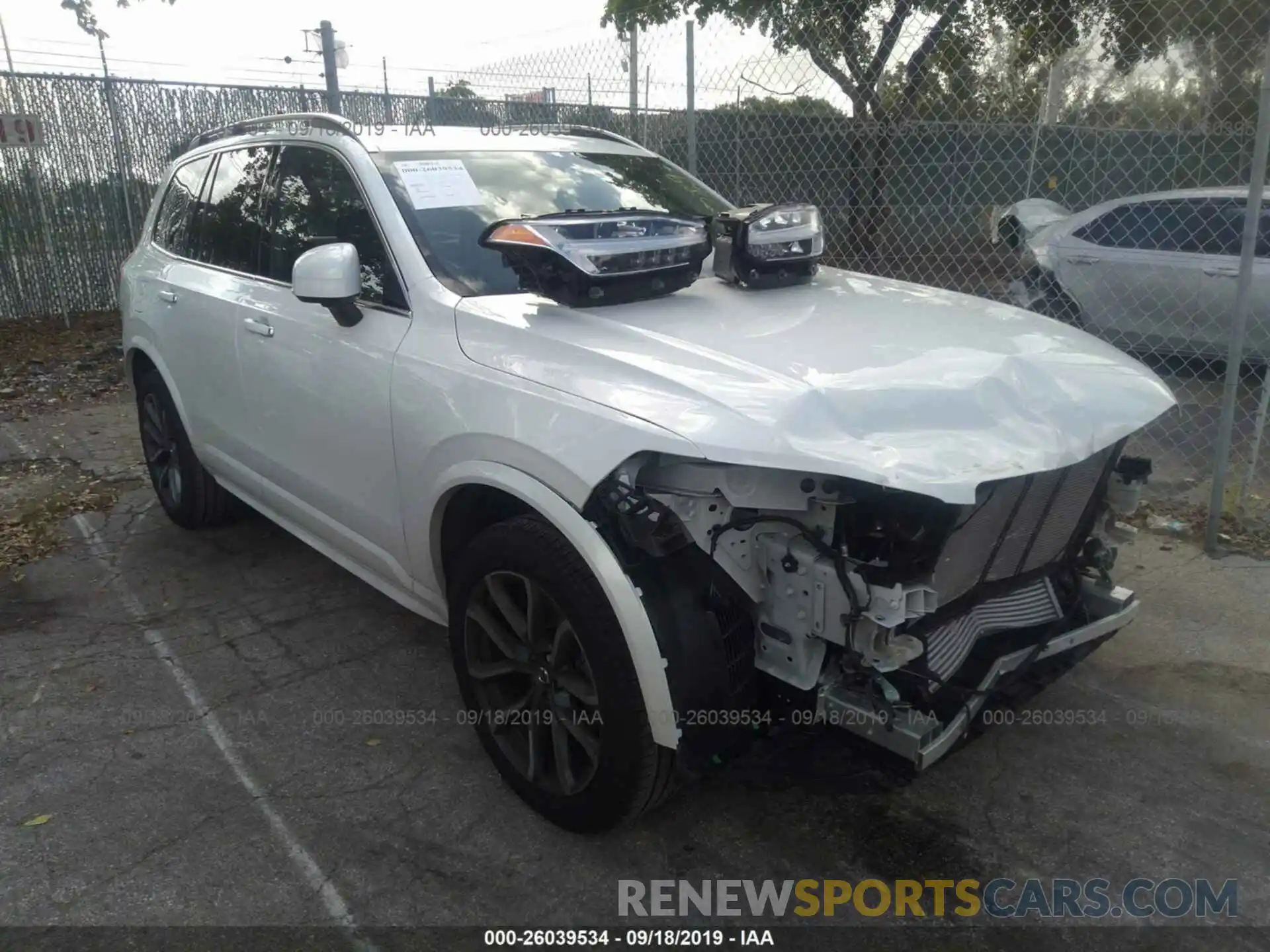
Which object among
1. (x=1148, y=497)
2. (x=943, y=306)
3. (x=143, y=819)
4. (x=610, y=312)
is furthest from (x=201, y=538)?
(x=1148, y=497)

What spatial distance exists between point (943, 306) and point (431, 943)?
7.90ft

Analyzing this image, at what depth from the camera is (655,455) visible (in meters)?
2.33

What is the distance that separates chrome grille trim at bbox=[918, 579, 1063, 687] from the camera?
8.51 feet

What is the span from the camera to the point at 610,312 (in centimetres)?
283

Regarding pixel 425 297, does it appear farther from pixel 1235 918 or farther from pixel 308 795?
pixel 1235 918

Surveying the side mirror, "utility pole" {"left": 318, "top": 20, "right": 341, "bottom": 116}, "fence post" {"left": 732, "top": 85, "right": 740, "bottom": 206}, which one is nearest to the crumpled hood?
the side mirror

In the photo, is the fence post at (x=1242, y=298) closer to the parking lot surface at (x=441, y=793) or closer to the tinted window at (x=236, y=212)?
the parking lot surface at (x=441, y=793)

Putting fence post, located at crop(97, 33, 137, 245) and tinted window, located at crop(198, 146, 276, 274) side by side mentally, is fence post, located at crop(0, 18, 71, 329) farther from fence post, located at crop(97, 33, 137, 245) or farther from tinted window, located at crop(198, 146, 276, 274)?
tinted window, located at crop(198, 146, 276, 274)

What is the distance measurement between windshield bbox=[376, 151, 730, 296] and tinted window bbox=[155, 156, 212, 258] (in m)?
1.76

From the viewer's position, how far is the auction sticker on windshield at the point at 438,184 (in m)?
3.26

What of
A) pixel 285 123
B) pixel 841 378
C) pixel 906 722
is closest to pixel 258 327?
pixel 285 123

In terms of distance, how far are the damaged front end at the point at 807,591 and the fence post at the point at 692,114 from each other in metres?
4.33

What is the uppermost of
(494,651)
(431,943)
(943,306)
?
(943,306)

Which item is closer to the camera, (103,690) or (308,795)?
(308,795)
